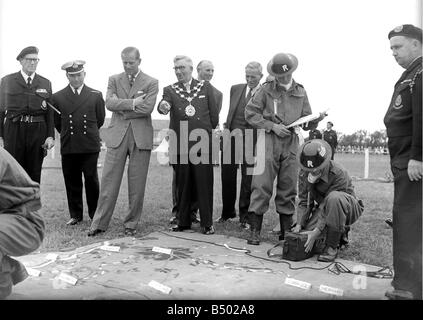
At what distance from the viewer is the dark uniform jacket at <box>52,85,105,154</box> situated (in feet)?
19.9

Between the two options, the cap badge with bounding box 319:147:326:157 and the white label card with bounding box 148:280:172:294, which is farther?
the cap badge with bounding box 319:147:326:157

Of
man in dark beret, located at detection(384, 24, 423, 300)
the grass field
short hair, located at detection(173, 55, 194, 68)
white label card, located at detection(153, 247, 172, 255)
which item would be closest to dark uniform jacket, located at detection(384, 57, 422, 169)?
man in dark beret, located at detection(384, 24, 423, 300)

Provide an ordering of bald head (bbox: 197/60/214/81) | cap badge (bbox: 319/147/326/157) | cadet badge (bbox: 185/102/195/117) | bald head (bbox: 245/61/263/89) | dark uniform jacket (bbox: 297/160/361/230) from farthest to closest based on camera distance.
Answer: bald head (bbox: 197/60/214/81) → bald head (bbox: 245/61/263/89) → cadet badge (bbox: 185/102/195/117) → dark uniform jacket (bbox: 297/160/361/230) → cap badge (bbox: 319/147/326/157)

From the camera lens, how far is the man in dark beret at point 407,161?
3.39 metres

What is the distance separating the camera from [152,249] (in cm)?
467

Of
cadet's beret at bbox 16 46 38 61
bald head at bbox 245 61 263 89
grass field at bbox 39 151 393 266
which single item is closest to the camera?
grass field at bbox 39 151 393 266

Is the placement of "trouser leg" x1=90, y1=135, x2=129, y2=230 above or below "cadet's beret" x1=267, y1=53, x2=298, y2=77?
below

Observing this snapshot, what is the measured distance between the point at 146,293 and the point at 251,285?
0.78 metres

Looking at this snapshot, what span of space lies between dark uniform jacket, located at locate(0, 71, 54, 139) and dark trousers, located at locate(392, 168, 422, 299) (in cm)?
421

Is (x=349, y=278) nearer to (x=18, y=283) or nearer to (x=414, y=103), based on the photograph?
(x=414, y=103)

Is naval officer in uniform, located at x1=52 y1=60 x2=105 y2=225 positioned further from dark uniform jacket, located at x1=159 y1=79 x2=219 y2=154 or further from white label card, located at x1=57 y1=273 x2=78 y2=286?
white label card, located at x1=57 y1=273 x2=78 y2=286

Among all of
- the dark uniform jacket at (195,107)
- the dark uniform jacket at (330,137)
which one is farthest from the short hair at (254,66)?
the dark uniform jacket at (330,137)

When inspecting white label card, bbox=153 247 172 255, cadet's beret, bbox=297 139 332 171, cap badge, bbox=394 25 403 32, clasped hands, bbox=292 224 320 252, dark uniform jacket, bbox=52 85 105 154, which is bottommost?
white label card, bbox=153 247 172 255
